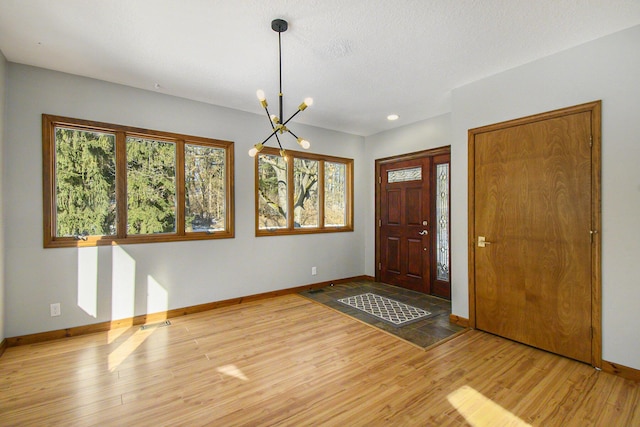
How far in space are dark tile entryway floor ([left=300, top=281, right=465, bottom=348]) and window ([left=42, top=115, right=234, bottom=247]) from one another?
1.84 m

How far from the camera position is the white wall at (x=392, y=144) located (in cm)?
455

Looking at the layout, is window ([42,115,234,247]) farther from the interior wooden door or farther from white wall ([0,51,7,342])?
the interior wooden door

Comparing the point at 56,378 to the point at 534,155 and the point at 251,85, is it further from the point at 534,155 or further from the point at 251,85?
the point at 534,155

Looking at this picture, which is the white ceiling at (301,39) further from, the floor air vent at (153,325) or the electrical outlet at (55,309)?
the floor air vent at (153,325)

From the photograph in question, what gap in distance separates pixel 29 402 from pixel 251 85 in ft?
11.2

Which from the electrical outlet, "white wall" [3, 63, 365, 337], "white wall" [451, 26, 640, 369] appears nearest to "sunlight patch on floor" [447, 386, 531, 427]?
"white wall" [451, 26, 640, 369]

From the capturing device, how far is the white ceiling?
2.17m

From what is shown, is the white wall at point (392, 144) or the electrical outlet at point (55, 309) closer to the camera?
the electrical outlet at point (55, 309)

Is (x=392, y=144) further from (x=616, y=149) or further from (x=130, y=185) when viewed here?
(x=130, y=185)

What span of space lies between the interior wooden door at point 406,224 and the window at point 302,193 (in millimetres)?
715

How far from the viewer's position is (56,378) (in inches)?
94.0

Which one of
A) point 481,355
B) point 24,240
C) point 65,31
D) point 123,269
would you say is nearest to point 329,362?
point 481,355

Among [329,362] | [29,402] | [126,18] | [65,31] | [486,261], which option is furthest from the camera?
[486,261]

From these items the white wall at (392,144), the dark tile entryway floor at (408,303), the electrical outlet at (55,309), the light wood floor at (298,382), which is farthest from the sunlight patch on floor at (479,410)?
the electrical outlet at (55,309)
